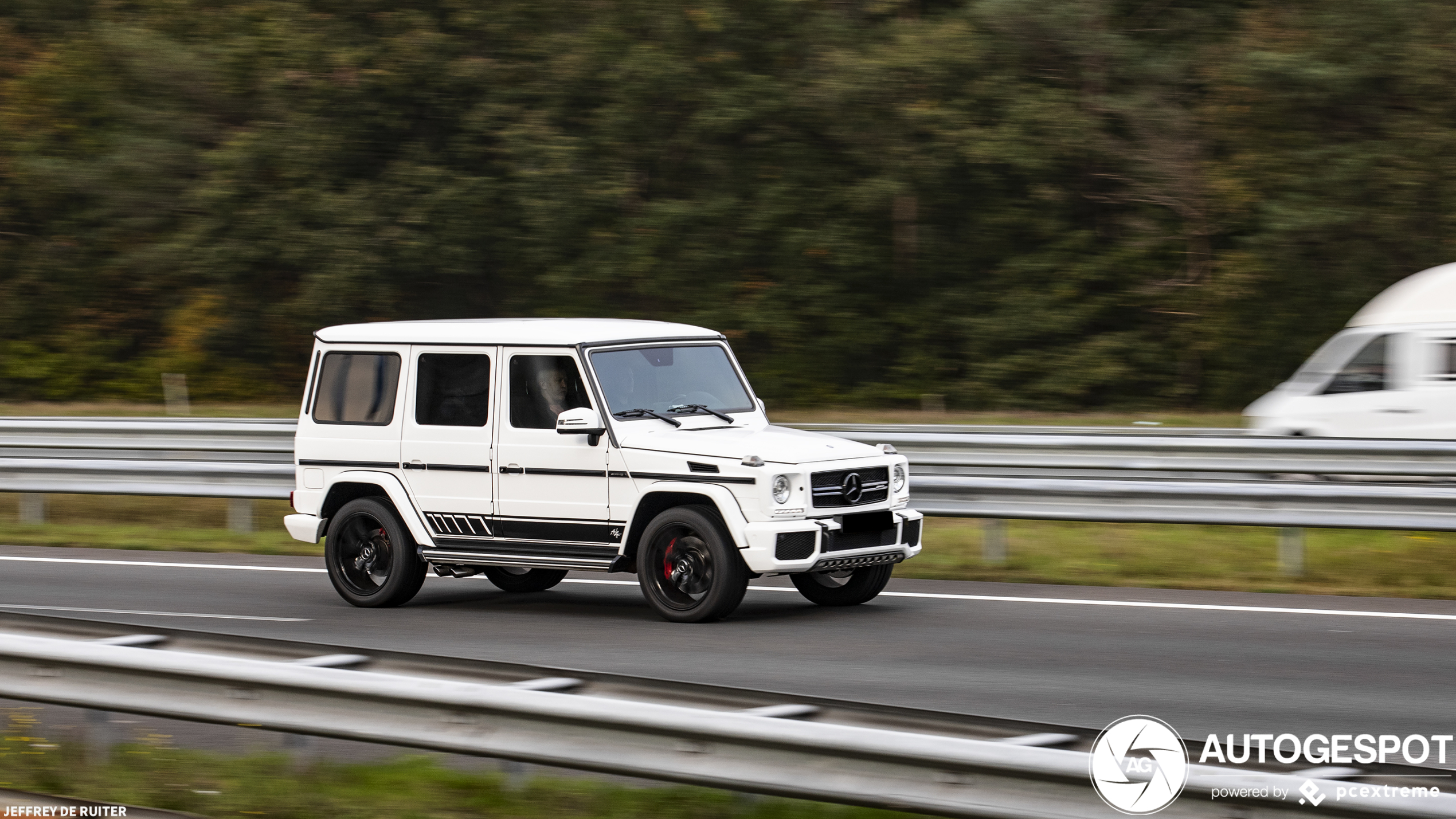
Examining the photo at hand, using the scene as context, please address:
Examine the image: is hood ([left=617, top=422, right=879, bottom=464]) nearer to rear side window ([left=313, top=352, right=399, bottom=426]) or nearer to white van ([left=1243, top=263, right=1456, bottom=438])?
rear side window ([left=313, top=352, right=399, bottom=426])

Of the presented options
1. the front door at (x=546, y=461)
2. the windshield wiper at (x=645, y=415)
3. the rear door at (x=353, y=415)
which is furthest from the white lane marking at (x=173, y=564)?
the windshield wiper at (x=645, y=415)

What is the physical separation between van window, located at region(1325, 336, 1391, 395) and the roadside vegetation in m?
14.0

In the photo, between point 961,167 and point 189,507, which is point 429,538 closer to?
point 189,507

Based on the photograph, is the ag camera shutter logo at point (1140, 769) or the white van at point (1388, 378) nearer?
the ag camera shutter logo at point (1140, 769)

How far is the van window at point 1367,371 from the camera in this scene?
711 inches

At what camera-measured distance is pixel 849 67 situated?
32.8 m

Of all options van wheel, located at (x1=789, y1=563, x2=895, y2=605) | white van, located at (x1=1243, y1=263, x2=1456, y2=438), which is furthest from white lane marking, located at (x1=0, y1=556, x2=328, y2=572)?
white van, located at (x1=1243, y1=263, x2=1456, y2=438)

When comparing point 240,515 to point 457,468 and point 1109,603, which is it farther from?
point 1109,603

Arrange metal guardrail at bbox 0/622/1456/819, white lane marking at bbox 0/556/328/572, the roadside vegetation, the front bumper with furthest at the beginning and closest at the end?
white lane marking at bbox 0/556/328/572
the front bumper
the roadside vegetation
metal guardrail at bbox 0/622/1456/819

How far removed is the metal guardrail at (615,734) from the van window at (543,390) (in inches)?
205

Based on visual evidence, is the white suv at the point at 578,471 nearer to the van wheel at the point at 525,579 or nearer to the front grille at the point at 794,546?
the front grille at the point at 794,546

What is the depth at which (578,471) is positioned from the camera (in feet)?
36.1

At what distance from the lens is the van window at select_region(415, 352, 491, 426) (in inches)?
451

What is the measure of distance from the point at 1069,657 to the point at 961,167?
987 inches
